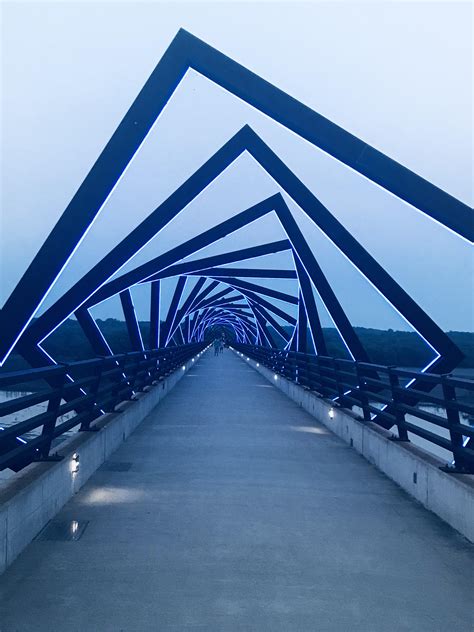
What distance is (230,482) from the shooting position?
25.4 feet

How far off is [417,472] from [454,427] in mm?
923

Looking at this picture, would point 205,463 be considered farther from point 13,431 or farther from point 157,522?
point 13,431

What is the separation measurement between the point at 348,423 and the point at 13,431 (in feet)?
22.7

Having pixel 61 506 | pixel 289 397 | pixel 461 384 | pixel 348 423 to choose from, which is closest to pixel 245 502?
pixel 61 506

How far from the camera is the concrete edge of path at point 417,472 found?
18.9 ft

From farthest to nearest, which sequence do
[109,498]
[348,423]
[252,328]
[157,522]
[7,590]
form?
[252,328] → [348,423] → [109,498] → [157,522] → [7,590]

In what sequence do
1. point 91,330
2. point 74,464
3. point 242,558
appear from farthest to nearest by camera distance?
point 91,330, point 74,464, point 242,558

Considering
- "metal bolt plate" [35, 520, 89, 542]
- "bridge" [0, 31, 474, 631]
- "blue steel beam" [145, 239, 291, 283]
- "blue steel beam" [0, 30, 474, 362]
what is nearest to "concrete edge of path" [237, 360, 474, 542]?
"bridge" [0, 31, 474, 631]

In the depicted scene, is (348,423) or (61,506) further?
(348,423)

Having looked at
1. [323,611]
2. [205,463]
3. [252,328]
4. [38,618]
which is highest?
[252,328]

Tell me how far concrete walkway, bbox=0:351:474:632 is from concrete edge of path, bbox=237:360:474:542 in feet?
0.48

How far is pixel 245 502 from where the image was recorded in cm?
680

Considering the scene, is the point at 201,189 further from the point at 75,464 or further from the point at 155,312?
the point at 155,312

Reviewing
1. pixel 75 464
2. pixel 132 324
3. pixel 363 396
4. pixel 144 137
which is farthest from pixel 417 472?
pixel 132 324
